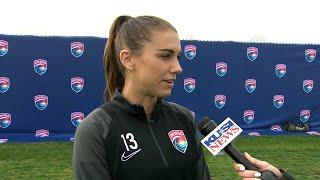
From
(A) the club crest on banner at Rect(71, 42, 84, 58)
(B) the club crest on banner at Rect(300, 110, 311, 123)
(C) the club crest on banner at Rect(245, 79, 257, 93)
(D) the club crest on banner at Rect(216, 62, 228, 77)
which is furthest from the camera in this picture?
(B) the club crest on banner at Rect(300, 110, 311, 123)

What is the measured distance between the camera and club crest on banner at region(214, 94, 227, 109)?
22.5ft

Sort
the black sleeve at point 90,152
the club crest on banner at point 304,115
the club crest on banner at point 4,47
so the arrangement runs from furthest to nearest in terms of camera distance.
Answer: the club crest on banner at point 304,115 → the club crest on banner at point 4,47 → the black sleeve at point 90,152

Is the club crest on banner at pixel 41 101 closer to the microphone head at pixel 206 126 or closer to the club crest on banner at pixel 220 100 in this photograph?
the club crest on banner at pixel 220 100

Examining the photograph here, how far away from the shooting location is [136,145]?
1200mm

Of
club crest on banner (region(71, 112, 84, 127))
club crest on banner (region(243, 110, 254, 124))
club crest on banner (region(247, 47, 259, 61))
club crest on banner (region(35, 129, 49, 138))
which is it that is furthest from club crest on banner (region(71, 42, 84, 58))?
club crest on banner (region(243, 110, 254, 124))

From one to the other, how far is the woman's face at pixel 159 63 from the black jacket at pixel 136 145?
9 centimetres

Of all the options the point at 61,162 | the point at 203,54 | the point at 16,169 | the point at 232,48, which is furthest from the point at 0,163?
the point at 232,48

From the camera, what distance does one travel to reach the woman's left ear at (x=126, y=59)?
4.12ft

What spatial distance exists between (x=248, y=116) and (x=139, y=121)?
19.7ft

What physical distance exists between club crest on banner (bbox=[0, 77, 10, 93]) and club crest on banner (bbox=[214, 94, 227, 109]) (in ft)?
10.4

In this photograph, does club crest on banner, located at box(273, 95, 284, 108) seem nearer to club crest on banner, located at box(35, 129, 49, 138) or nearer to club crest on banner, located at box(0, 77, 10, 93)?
club crest on banner, located at box(35, 129, 49, 138)

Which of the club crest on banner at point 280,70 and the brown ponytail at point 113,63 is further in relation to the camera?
the club crest on banner at point 280,70

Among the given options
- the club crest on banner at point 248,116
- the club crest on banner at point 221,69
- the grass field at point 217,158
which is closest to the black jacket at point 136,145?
the grass field at point 217,158

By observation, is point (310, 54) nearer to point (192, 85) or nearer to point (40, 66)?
point (192, 85)
